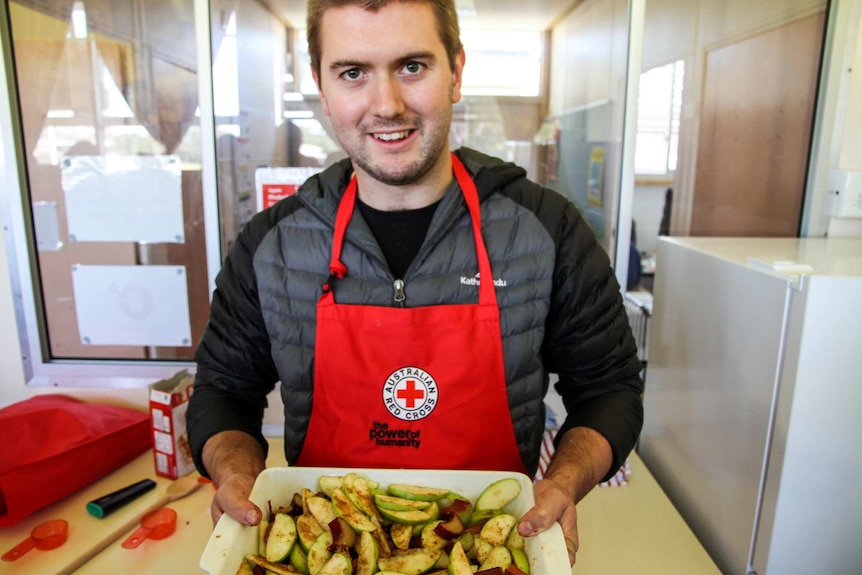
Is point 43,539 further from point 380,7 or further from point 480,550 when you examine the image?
point 380,7

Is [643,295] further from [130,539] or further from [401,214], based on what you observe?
[130,539]

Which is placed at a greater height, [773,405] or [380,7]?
[380,7]

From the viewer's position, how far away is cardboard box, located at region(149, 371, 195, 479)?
132cm

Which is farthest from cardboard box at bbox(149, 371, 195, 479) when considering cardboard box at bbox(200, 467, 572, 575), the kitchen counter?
cardboard box at bbox(200, 467, 572, 575)

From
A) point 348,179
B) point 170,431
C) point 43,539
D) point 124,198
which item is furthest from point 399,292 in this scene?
point 124,198

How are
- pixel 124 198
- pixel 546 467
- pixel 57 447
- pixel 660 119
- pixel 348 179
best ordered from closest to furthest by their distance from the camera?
pixel 348 179 → pixel 57 447 → pixel 546 467 → pixel 124 198 → pixel 660 119

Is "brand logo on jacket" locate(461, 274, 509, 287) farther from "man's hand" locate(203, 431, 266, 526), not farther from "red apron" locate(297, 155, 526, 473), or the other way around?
"man's hand" locate(203, 431, 266, 526)

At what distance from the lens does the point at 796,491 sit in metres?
0.88

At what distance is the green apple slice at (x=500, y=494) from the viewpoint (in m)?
0.75

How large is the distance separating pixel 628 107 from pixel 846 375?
77 centimetres

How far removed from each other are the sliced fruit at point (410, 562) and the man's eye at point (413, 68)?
2.13 ft

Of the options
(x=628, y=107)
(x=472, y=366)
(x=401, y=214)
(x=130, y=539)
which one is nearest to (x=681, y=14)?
(x=628, y=107)

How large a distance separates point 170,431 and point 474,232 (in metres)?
0.82

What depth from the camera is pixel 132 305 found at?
1.56 meters
